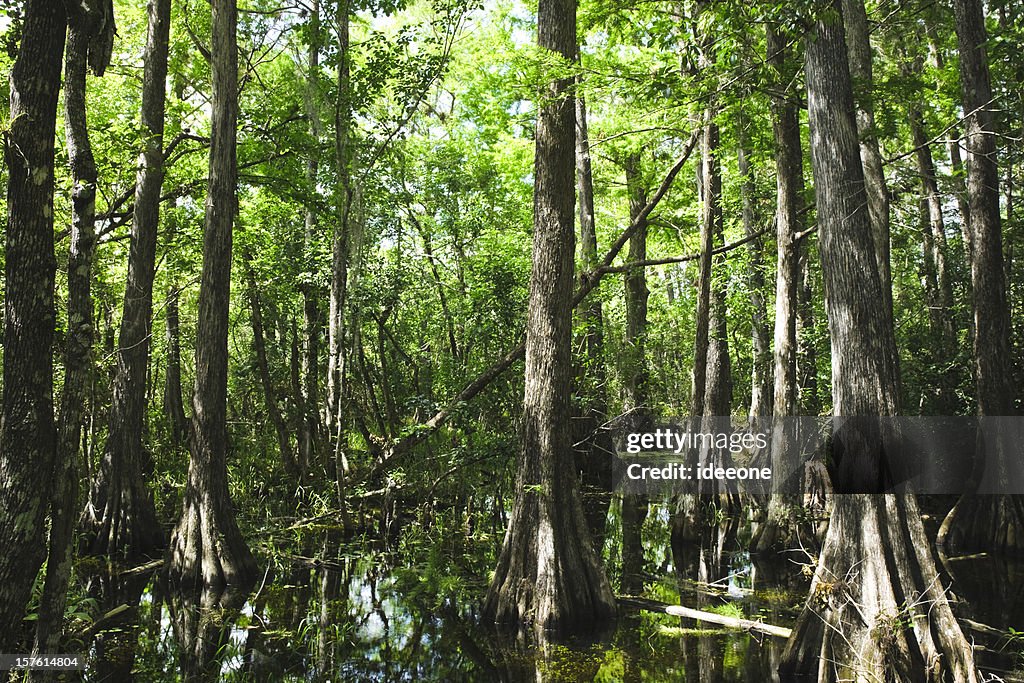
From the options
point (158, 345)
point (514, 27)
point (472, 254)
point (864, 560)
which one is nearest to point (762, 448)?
point (472, 254)

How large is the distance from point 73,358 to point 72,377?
0.12m

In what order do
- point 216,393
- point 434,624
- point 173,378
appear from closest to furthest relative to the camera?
point 434,624, point 216,393, point 173,378

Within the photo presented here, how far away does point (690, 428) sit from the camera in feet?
37.9

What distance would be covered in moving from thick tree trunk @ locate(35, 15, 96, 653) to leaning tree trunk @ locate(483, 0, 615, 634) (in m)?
3.49

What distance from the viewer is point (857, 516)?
539 cm

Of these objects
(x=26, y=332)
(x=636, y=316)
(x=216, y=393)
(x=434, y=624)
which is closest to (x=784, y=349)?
(x=434, y=624)

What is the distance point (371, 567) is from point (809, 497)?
5.28 metres

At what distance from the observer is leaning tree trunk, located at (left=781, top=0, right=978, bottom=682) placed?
4984 mm

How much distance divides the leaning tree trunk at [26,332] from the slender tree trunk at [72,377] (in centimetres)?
12

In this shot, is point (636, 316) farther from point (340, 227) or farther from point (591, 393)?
point (340, 227)

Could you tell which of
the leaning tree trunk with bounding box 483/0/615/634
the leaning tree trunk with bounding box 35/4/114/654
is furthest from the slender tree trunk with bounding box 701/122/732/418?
the leaning tree trunk with bounding box 35/4/114/654

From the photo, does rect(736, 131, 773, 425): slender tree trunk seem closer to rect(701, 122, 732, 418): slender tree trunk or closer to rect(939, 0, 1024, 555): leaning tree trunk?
rect(701, 122, 732, 418): slender tree trunk

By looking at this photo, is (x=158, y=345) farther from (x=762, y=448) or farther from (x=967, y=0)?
(x=967, y=0)

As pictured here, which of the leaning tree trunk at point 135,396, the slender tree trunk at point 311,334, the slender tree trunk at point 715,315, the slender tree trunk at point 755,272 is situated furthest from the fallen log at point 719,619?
the slender tree trunk at point 755,272
